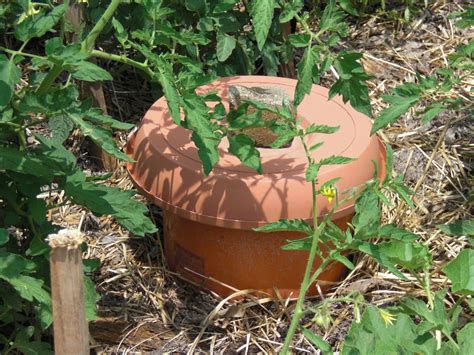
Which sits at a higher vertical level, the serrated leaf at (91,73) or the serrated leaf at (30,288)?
the serrated leaf at (91,73)

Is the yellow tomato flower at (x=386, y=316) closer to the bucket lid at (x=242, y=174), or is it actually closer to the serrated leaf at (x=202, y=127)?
the bucket lid at (x=242, y=174)

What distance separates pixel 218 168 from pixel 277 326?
1.68 ft

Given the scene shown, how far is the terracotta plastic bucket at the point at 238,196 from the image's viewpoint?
270 centimetres

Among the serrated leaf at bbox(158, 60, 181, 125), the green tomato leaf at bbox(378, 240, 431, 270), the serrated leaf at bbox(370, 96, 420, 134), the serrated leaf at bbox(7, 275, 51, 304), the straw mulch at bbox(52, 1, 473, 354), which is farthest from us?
the straw mulch at bbox(52, 1, 473, 354)

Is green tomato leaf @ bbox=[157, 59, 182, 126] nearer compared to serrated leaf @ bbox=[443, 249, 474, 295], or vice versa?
green tomato leaf @ bbox=[157, 59, 182, 126]

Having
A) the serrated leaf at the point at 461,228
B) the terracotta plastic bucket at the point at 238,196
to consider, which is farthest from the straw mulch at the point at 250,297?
the serrated leaf at the point at 461,228

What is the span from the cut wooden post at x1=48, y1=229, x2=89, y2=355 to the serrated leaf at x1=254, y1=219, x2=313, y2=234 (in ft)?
3.29

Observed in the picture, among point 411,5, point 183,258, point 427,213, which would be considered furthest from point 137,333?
point 411,5

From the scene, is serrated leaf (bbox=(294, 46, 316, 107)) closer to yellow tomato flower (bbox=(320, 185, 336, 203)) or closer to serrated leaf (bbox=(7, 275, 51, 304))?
yellow tomato flower (bbox=(320, 185, 336, 203))

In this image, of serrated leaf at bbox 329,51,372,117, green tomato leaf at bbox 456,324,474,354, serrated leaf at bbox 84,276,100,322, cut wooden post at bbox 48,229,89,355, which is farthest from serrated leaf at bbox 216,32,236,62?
cut wooden post at bbox 48,229,89,355

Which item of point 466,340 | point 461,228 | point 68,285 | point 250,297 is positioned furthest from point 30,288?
point 461,228

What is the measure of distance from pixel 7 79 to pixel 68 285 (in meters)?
0.79

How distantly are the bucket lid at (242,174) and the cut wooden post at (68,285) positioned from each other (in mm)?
1179

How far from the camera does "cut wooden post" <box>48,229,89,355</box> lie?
4.77 ft
